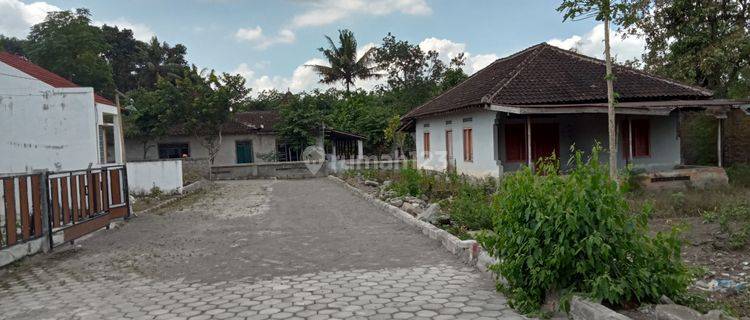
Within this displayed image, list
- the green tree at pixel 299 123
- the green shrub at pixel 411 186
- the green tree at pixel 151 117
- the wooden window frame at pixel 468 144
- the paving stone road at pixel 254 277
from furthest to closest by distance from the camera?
the green tree at pixel 299 123 → the green tree at pixel 151 117 → the wooden window frame at pixel 468 144 → the green shrub at pixel 411 186 → the paving stone road at pixel 254 277

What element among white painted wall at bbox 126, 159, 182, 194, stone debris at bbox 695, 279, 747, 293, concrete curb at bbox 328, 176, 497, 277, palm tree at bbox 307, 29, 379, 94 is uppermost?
palm tree at bbox 307, 29, 379, 94

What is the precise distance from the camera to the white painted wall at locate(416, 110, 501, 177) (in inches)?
656

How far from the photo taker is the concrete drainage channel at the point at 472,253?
4.18 meters

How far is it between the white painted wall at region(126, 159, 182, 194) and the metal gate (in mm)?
6948

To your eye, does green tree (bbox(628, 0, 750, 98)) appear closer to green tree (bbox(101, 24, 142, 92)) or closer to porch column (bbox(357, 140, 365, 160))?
porch column (bbox(357, 140, 365, 160))

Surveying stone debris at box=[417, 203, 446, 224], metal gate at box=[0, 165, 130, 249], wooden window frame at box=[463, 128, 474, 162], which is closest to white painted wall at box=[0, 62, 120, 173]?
metal gate at box=[0, 165, 130, 249]

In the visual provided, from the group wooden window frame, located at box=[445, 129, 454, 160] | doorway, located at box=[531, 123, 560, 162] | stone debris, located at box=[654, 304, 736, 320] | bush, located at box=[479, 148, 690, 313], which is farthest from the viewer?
wooden window frame, located at box=[445, 129, 454, 160]

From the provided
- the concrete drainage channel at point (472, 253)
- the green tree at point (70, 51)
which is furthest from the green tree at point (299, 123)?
the concrete drainage channel at point (472, 253)

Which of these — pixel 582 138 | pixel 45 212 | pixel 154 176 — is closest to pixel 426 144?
pixel 582 138

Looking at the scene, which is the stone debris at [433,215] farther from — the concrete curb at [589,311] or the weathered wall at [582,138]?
the weathered wall at [582,138]

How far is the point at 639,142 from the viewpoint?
58.9 ft

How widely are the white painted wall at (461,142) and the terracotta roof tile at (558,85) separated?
2.21 ft

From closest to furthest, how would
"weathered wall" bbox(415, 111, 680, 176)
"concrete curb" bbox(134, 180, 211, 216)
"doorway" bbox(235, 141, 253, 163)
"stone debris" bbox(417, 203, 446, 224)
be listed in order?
1. "stone debris" bbox(417, 203, 446, 224)
2. "concrete curb" bbox(134, 180, 211, 216)
3. "weathered wall" bbox(415, 111, 680, 176)
4. "doorway" bbox(235, 141, 253, 163)

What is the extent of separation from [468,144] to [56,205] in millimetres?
13067
